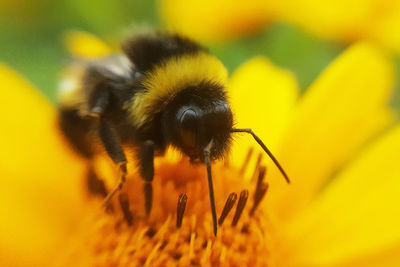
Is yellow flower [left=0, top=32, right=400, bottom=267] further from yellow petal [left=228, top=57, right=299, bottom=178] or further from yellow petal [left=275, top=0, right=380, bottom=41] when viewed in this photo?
yellow petal [left=275, top=0, right=380, bottom=41]

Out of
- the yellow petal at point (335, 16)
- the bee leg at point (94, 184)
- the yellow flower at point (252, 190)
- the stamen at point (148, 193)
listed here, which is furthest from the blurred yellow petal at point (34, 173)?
the yellow petal at point (335, 16)

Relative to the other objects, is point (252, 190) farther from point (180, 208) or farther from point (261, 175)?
point (180, 208)

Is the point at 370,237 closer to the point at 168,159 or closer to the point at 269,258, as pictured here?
the point at 269,258

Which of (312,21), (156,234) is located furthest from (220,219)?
(312,21)

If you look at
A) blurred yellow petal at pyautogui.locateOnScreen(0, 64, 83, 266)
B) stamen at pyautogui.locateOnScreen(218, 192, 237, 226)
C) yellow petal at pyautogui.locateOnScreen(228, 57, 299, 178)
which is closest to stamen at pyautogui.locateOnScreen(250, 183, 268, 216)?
stamen at pyautogui.locateOnScreen(218, 192, 237, 226)

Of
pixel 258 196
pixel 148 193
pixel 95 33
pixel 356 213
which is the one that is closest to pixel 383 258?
pixel 356 213

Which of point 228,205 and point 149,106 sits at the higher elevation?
point 149,106
